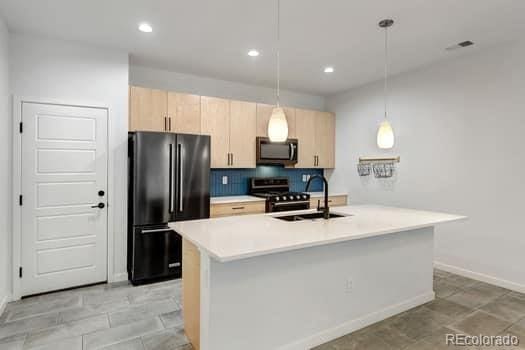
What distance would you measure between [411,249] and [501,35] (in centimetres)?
245

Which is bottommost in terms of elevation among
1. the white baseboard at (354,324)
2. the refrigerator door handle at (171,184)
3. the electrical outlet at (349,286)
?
the white baseboard at (354,324)

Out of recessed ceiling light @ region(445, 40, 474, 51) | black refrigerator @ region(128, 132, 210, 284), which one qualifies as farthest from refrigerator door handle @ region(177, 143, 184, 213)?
recessed ceiling light @ region(445, 40, 474, 51)

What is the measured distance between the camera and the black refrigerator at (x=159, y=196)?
11.0 feet

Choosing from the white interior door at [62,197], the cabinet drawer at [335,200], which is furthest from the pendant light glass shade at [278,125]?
the cabinet drawer at [335,200]

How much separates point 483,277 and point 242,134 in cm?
363

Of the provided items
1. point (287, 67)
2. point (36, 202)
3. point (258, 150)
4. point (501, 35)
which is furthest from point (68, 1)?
point (501, 35)

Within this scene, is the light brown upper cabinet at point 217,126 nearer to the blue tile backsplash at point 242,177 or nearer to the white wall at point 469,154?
the blue tile backsplash at point 242,177

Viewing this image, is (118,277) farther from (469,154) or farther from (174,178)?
(469,154)

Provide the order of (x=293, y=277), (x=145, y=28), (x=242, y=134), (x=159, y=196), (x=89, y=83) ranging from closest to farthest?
(x=293, y=277)
(x=145, y=28)
(x=89, y=83)
(x=159, y=196)
(x=242, y=134)

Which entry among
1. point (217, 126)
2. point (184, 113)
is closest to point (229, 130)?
point (217, 126)

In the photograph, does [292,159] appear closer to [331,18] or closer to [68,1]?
[331,18]

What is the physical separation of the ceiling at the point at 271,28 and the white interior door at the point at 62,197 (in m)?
0.91

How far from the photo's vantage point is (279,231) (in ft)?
7.06

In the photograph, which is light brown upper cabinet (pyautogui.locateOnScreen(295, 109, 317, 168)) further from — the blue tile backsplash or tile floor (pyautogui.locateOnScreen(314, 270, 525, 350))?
tile floor (pyautogui.locateOnScreen(314, 270, 525, 350))
